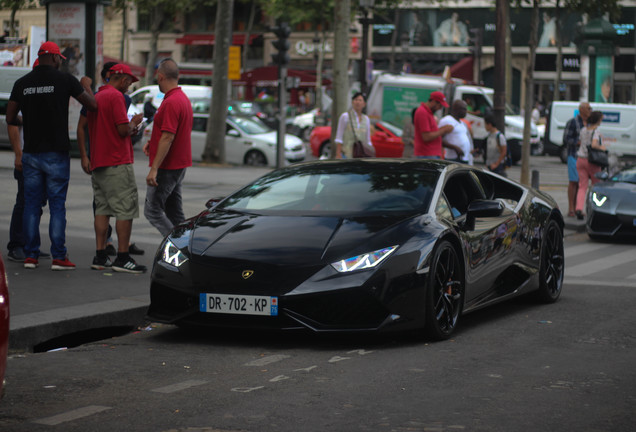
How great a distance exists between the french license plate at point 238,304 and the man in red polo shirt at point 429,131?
7814 millimetres

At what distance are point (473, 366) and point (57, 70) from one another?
4602 mm

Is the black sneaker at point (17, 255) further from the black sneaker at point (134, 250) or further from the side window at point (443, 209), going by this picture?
the side window at point (443, 209)

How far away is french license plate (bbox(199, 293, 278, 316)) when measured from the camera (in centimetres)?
672

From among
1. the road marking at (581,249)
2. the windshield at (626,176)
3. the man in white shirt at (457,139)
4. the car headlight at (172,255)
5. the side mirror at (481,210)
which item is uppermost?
the man in white shirt at (457,139)

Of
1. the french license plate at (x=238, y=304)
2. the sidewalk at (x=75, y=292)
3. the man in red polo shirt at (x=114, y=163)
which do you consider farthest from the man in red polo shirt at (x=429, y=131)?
the french license plate at (x=238, y=304)

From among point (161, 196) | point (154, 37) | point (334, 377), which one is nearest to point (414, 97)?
point (154, 37)

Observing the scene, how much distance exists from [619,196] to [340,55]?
1124 centimetres

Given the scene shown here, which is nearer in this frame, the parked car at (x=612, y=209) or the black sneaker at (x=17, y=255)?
the black sneaker at (x=17, y=255)

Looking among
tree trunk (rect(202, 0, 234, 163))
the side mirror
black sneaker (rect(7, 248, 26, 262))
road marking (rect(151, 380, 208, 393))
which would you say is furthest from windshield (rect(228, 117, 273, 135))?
road marking (rect(151, 380, 208, 393))

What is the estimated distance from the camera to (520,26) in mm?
59781

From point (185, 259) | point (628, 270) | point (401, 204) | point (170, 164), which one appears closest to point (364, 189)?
point (401, 204)

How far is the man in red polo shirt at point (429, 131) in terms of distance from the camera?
47.0ft

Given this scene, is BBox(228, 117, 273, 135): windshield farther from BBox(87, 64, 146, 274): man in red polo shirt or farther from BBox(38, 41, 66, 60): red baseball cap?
BBox(38, 41, 66, 60): red baseball cap

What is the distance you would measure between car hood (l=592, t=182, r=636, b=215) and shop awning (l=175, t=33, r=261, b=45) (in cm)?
5140
